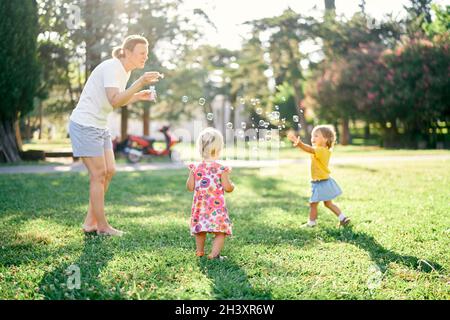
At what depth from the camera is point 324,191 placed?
667 cm

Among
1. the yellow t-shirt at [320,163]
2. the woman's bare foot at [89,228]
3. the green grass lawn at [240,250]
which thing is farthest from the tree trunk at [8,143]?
the yellow t-shirt at [320,163]

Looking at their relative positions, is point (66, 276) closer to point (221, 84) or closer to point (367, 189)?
point (367, 189)

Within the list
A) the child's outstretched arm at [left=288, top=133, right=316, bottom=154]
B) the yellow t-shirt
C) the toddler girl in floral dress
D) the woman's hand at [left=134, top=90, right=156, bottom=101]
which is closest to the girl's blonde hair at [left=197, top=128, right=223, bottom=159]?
the toddler girl in floral dress

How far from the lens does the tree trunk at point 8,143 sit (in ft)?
59.2

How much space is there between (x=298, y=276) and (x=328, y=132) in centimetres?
292

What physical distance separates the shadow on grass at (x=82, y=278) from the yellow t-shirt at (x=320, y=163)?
2844 mm

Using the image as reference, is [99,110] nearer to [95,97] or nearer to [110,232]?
[95,97]

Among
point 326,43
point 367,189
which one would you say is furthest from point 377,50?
point 367,189

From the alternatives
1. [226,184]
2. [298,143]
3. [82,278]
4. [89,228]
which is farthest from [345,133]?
[82,278]

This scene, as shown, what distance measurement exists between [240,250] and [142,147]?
14804 mm

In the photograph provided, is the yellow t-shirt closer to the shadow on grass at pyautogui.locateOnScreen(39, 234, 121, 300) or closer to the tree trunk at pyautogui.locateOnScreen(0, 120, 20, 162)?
the shadow on grass at pyautogui.locateOnScreen(39, 234, 121, 300)

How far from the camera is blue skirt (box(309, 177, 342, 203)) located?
661 cm

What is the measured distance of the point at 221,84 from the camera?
49.2 m

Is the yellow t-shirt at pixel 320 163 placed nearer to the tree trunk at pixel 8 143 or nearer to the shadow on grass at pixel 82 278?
Answer: the shadow on grass at pixel 82 278
